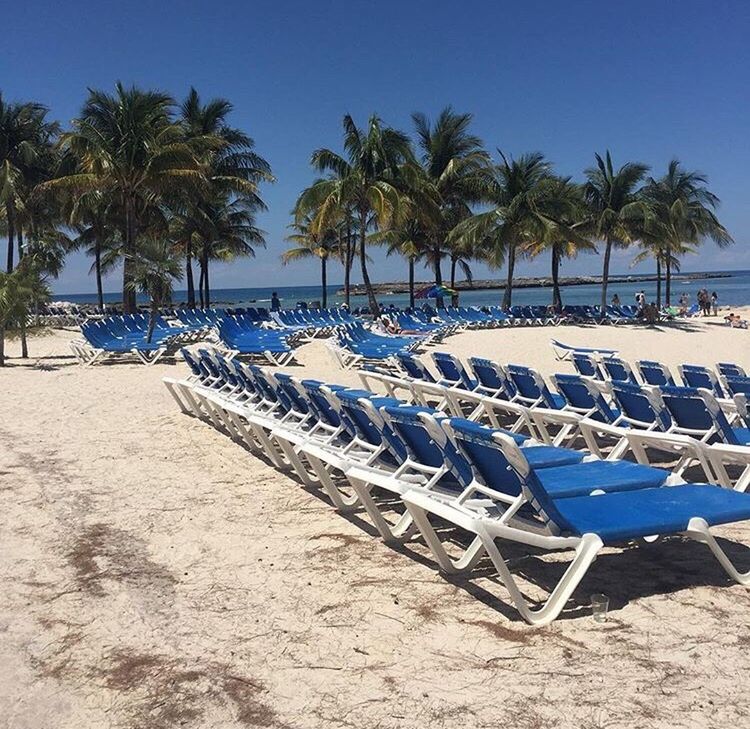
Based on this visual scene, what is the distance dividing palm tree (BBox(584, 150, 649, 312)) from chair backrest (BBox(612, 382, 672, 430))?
23990 mm

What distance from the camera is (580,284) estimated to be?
451ft

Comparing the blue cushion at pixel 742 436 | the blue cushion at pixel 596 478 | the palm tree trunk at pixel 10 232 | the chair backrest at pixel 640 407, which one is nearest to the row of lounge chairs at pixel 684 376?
the chair backrest at pixel 640 407

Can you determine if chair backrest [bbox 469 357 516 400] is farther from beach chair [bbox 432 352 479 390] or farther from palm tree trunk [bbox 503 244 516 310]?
palm tree trunk [bbox 503 244 516 310]

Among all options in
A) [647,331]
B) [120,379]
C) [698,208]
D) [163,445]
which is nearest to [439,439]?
[163,445]

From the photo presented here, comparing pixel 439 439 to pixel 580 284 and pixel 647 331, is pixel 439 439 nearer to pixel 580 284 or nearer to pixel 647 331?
pixel 647 331

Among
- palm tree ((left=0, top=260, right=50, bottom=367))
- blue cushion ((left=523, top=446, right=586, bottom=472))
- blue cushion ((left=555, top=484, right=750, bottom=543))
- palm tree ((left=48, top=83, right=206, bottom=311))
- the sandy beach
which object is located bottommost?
the sandy beach

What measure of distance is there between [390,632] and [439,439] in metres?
1.00

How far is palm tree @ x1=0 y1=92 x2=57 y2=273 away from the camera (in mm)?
29500

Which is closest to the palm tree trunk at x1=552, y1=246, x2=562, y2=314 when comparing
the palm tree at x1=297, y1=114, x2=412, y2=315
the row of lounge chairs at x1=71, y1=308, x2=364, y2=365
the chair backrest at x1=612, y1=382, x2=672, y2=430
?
the palm tree at x1=297, y1=114, x2=412, y2=315

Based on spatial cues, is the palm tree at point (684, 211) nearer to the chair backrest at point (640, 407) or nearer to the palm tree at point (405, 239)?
the palm tree at point (405, 239)

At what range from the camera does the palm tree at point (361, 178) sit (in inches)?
976

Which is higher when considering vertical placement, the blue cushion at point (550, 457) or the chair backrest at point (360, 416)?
the chair backrest at point (360, 416)

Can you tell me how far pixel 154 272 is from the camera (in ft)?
56.9

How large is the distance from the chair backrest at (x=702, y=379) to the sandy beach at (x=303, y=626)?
3.11 metres
